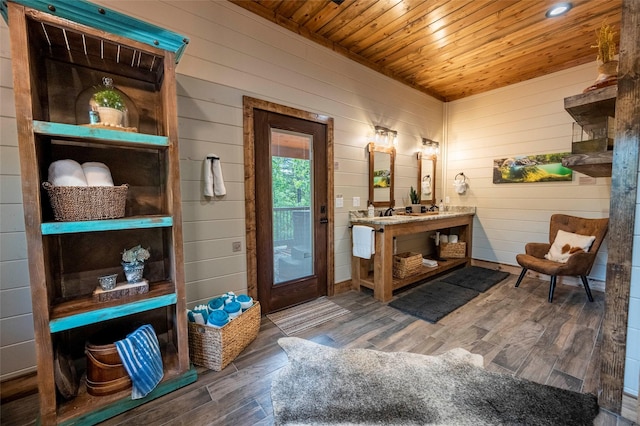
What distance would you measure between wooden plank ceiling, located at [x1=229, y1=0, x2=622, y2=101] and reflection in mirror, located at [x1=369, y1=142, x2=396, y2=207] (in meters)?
1.13

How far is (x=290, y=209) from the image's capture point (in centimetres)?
281

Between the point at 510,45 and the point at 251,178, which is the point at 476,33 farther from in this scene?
the point at 251,178

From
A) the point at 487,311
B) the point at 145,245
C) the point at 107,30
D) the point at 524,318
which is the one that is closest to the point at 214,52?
the point at 107,30

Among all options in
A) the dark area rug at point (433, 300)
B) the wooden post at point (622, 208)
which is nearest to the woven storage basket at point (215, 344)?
the dark area rug at point (433, 300)

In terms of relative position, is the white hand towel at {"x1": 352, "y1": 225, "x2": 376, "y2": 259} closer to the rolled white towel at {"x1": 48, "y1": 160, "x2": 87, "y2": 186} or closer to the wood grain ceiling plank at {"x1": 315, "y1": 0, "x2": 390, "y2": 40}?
the wood grain ceiling plank at {"x1": 315, "y1": 0, "x2": 390, "y2": 40}

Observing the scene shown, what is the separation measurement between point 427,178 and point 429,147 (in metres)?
0.53

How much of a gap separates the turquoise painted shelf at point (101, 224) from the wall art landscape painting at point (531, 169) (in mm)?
4599

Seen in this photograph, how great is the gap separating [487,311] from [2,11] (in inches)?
163

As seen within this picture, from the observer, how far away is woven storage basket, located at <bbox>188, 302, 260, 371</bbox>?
5.98ft

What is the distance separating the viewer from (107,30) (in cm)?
138

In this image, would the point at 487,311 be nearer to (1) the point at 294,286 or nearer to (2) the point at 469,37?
(1) the point at 294,286

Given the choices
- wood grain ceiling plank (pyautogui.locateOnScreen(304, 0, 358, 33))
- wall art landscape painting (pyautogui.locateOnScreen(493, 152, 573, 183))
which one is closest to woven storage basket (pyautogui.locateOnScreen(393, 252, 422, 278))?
wall art landscape painting (pyautogui.locateOnScreen(493, 152, 573, 183))

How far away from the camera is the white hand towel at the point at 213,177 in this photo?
2156 mm

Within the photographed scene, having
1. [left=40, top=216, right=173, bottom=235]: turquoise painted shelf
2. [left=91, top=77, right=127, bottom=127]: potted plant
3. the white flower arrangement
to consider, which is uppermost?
[left=91, top=77, right=127, bottom=127]: potted plant
